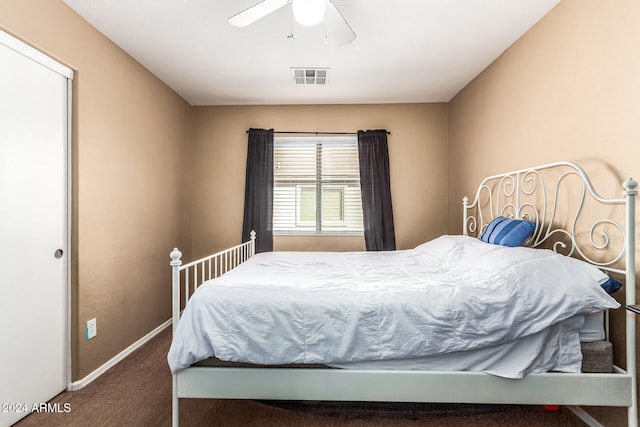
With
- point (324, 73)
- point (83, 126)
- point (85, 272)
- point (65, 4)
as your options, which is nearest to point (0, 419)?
point (85, 272)

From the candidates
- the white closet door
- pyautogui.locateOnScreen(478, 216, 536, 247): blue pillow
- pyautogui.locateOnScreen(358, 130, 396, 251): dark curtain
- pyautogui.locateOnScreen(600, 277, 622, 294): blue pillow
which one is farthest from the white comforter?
pyautogui.locateOnScreen(358, 130, 396, 251): dark curtain

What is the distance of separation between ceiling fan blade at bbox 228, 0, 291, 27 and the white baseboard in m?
2.45

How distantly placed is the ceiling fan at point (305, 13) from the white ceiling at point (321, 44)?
0.30 m

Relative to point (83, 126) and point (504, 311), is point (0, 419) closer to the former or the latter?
point (83, 126)

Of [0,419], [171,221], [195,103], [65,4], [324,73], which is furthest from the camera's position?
[195,103]

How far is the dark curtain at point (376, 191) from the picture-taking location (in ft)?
11.5

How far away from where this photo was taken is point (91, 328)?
2146 millimetres

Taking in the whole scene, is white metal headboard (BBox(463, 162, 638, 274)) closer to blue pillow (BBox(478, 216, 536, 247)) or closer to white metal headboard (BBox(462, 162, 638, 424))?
white metal headboard (BBox(462, 162, 638, 424))

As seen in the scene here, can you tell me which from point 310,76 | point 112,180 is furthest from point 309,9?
point 112,180

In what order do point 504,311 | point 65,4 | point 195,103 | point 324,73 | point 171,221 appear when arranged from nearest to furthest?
point 504,311, point 65,4, point 324,73, point 171,221, point 195,103

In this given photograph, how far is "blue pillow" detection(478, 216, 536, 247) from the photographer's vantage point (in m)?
1.98

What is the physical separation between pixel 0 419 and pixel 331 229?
114 inches

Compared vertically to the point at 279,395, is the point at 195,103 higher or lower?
higher

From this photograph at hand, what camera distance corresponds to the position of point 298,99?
137 inches
